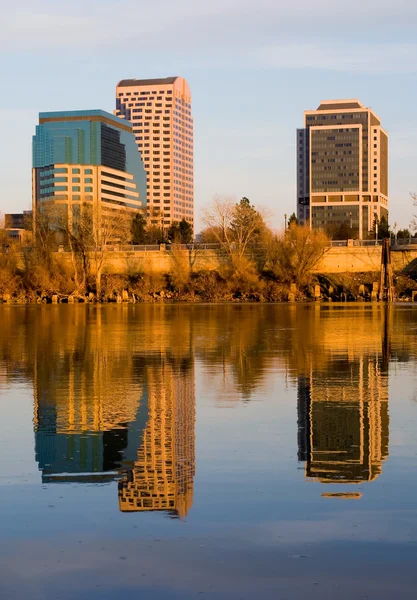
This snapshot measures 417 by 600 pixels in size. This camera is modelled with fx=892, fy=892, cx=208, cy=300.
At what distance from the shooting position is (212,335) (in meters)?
37.8

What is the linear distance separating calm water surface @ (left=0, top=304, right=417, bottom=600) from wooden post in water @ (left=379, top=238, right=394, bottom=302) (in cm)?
6926

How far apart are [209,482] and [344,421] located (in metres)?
4.96

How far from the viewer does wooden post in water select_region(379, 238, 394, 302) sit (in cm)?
9194

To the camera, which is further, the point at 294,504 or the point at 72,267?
the point at 72,267

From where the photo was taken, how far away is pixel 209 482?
10945mm

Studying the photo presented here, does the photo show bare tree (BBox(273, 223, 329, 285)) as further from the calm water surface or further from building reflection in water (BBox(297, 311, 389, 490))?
the calm water surface

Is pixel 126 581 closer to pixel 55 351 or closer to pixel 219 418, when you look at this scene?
pixel 219 418

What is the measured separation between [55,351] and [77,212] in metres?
75.5

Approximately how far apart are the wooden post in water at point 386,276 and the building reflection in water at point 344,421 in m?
67.5

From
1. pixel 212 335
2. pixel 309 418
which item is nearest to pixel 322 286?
pixel 212 335

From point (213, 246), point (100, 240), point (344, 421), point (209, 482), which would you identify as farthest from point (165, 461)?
point (213, 246)

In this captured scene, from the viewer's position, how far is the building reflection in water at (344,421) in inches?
462

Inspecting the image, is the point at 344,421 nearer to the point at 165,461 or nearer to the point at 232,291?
the point at 165,461

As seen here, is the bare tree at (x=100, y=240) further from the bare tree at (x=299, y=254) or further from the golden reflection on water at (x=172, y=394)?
the golden reflection on water at (x=172, y=394)
